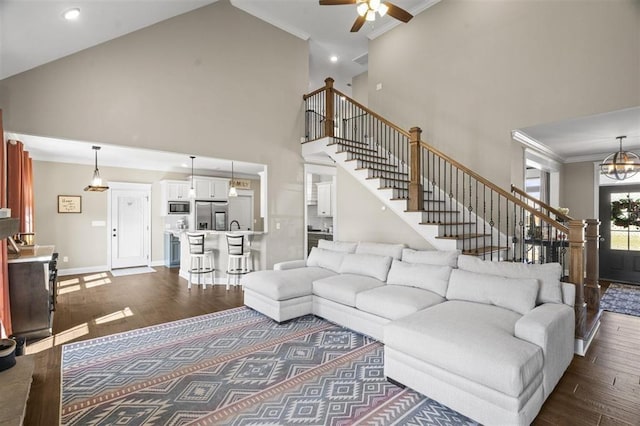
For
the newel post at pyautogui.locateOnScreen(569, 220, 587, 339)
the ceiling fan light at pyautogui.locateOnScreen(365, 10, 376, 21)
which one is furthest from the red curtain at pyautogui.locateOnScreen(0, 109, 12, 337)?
the newel post at pyautogui.locateOnScreen(569, 220, 587, 339)

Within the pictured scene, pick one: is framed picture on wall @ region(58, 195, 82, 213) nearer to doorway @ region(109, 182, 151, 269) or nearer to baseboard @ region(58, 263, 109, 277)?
doorway @ region(109, 182, 151, 269)

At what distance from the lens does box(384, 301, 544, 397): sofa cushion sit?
1.97 metres

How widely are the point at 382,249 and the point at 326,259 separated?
865 mm

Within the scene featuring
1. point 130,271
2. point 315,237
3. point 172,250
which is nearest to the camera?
point 130,271

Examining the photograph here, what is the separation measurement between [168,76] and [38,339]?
3.88 meters

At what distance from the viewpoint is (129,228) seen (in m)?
7.89

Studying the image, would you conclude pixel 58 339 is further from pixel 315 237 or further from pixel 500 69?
pixel 500 69

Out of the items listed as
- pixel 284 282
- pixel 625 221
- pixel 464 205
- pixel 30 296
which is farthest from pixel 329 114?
pixel 625 221

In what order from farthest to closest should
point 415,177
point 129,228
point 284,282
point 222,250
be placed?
point 129,228, point 222,250, point 415,177, point 284,282

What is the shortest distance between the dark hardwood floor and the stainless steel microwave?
6.78ft

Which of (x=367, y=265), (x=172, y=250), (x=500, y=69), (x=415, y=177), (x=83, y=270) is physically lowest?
(x=83, y=270)

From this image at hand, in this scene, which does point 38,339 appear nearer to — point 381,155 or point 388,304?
point 388,304

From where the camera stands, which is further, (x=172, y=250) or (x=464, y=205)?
(x=172, y=250)

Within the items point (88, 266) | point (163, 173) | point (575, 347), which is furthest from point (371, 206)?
point (88, 266)
